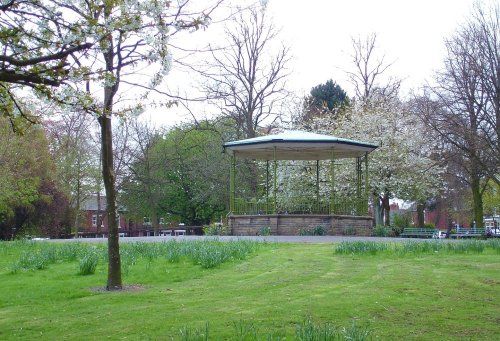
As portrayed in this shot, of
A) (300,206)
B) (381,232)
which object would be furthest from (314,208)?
(381,232)

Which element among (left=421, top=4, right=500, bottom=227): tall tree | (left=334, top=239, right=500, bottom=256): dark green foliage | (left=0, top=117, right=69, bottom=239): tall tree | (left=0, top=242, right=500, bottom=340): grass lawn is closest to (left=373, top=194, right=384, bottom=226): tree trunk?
(left=421, top=4, right=500, bottom=227): tall tree

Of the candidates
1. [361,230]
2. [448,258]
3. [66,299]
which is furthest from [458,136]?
[66,299]

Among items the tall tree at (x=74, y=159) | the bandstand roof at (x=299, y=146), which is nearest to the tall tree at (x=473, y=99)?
the bandstand roof at (x=299, y=146)

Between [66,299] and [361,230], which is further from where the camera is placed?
[361,230]

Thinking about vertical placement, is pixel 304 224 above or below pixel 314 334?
above

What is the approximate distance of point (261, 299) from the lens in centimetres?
887

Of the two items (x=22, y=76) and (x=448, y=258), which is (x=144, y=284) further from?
(x=448, y=258)

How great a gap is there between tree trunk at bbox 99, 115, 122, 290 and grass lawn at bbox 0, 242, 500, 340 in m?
0.41

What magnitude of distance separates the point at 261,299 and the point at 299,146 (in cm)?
1789

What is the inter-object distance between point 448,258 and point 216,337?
27.2 ft

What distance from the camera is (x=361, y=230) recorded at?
25.6m

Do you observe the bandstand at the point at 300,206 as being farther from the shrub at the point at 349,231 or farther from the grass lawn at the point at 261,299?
the grass lawn at the point at 261,299

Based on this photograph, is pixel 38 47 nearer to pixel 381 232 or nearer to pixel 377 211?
pixel 381 232

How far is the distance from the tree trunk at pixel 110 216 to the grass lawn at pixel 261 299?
1.35 feet
